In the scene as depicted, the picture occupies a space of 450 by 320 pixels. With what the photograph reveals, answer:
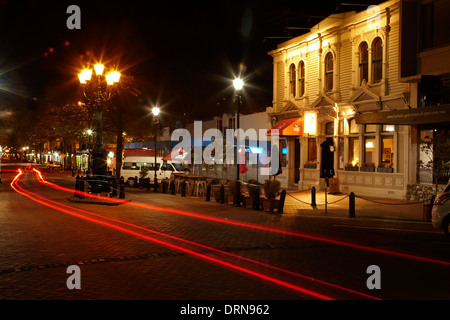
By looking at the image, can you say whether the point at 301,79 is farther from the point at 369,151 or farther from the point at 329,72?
the point at 369,151

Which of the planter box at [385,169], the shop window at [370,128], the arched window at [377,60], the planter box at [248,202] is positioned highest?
the arched window at [377,60]

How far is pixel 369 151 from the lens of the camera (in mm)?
22547

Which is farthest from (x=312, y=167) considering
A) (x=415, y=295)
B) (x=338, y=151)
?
(x=415, y=295)

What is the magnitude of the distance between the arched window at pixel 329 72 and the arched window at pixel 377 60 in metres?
3.11

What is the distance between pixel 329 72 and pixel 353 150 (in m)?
4.70

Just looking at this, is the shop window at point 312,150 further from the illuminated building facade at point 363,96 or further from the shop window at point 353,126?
the shop window at point 353,126

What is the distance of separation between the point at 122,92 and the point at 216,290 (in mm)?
28692

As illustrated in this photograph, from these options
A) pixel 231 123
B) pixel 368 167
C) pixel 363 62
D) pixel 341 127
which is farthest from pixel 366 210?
pixel 231 123

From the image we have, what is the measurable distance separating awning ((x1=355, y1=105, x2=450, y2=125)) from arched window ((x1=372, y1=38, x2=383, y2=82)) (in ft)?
15.4

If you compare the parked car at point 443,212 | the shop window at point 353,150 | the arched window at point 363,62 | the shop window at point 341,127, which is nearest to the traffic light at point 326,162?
the shop window at point 353,150

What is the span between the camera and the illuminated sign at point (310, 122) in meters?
25.1

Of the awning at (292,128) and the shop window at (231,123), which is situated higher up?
the shop window at (231,123)

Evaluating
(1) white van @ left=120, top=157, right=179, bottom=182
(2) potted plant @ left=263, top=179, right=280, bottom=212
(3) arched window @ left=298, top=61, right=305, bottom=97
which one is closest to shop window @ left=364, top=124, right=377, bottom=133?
(3) arched window @ left=298, top=61, right=305, bottom=97
